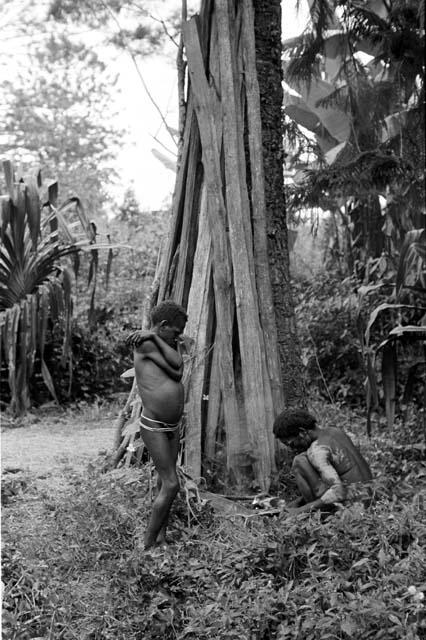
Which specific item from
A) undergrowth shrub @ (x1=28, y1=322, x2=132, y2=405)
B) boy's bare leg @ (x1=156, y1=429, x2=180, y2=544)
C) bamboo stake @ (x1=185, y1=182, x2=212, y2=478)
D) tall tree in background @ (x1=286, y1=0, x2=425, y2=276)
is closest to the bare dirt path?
undergrowth shrub @ (x1=28, y1=322, x2=132, y2=405)

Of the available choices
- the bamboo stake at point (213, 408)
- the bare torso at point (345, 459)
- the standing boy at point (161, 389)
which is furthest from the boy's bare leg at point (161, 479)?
the bamboo stake at point (213, 408)

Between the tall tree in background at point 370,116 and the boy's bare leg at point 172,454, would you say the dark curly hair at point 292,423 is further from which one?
the tall tree in background at point 370,116

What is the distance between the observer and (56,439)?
761cm

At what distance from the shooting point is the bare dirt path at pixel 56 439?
6484mm

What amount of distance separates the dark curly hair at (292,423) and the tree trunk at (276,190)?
3.11 feet

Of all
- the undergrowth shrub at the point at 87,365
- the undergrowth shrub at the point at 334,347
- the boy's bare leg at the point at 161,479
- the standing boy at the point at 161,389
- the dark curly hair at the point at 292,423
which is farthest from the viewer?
the undergrowth shrub at the point at 87,365

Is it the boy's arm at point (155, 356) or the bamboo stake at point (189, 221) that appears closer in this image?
the boy's arm at point (155, 356)

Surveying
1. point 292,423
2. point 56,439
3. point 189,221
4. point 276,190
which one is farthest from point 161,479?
point 56,439

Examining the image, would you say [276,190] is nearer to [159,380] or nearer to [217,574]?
[159,380]

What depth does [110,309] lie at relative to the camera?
37.9 ft

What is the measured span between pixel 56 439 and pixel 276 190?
3169mm

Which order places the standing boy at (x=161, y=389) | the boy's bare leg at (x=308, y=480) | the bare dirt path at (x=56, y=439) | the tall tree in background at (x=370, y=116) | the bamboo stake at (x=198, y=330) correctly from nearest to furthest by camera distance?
the standing boy at (x=161, y=389), the boy's bare leg at (x=308, y=480), the bamboo stake at (x=198, y=330), the bare dirt path at (x=56, y=439), the tall tree in background at (x=370, y=116)

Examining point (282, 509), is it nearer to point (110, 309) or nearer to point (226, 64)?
point (226, 64)

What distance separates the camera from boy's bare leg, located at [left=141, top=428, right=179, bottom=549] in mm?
4223
